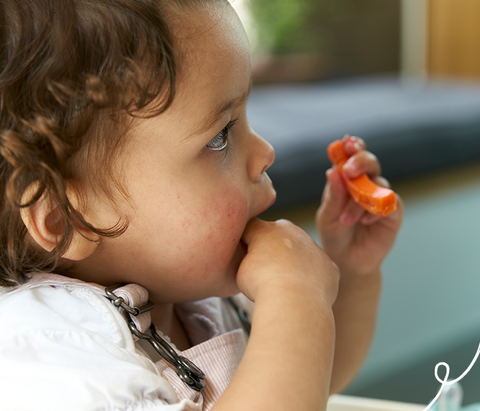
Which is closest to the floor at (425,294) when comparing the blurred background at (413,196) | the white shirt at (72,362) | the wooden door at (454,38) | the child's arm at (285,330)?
the blurred background at (413,196)

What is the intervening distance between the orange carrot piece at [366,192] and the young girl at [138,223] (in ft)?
0.34

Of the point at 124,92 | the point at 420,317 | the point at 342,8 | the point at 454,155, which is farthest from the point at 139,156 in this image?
the point at 342,8

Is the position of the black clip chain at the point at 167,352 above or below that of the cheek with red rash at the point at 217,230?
below

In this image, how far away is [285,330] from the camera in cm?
49

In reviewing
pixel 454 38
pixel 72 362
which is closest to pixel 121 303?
pixel 72 362

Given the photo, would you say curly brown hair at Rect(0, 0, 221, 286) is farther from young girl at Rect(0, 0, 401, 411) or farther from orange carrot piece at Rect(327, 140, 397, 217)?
orange carrot piece at Rect(327, 140, 397, 217)

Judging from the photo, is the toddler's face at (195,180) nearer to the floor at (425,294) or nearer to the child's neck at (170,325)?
the child's neck at (170,325)

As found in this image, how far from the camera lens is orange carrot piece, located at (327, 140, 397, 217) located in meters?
0.64

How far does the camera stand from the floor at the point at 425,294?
1576 mm

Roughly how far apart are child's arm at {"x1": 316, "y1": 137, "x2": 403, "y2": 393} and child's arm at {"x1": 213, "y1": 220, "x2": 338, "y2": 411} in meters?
0.21

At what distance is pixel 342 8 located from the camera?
13.3 feet

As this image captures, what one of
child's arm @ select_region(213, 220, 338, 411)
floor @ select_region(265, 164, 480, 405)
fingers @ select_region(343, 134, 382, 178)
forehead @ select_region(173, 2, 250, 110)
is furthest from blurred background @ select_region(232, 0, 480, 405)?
child's arm @ select_region(213, 220, 338, 411)

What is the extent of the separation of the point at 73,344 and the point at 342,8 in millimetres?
4024

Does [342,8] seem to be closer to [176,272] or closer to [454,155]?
[454,155]
